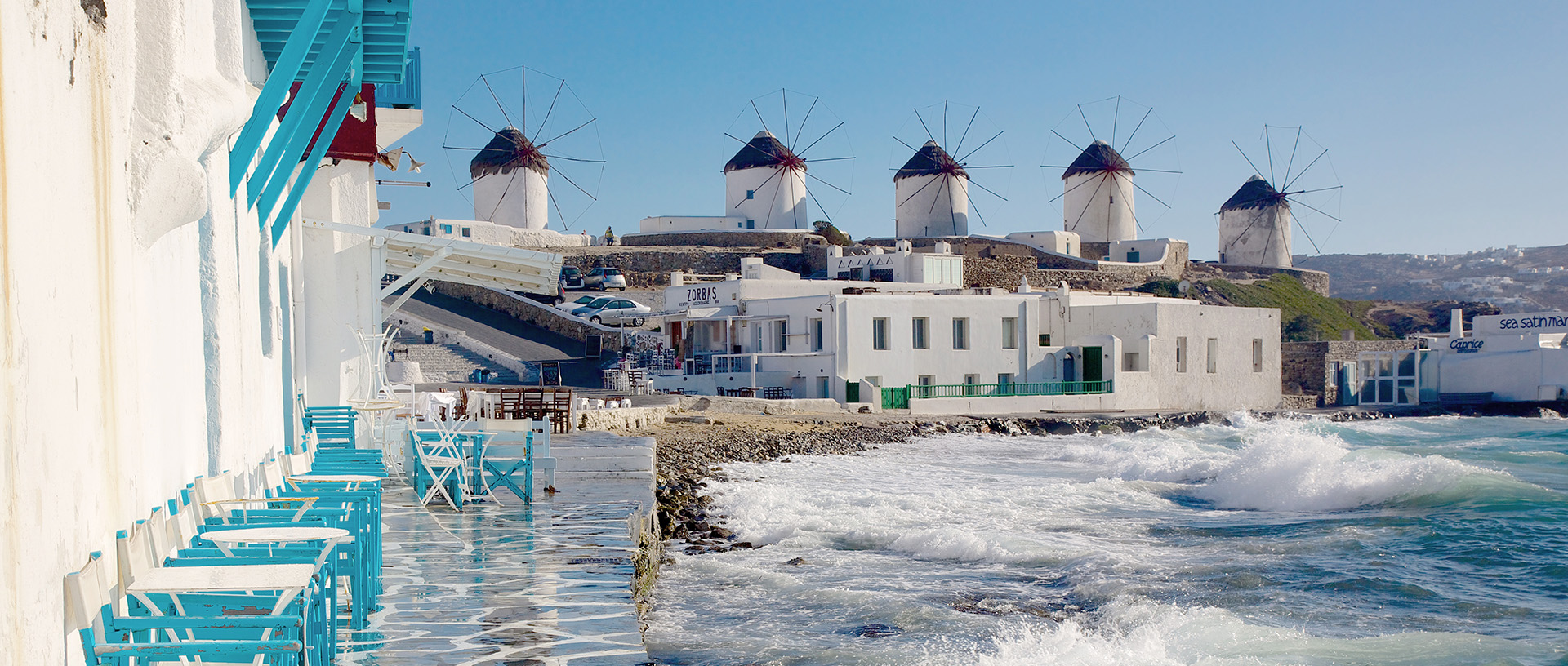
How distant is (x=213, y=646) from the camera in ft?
11.0

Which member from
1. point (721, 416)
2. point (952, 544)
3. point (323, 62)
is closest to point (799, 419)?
point (721, 416)

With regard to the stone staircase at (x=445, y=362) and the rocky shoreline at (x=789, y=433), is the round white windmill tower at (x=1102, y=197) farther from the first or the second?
the stone staircase at (x=445, y=362)

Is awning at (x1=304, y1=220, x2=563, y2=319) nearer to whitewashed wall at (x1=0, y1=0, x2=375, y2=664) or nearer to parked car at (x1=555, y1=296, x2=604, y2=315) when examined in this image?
whitewashed wall at (x1=0, y1=0, x2=375, y2=664)

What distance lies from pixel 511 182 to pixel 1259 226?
41828 millimetres

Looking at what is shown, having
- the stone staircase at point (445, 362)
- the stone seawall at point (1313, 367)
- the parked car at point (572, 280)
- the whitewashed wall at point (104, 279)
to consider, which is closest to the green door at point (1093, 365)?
the stone seawall at point (1313, 367)

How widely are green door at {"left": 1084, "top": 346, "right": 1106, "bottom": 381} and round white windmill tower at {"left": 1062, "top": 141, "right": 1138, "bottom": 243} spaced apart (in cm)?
3096

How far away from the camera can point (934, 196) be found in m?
61.4

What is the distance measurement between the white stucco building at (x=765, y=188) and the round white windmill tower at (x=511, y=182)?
528cm

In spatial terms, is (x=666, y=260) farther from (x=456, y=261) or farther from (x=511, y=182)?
(x=456, y=261)

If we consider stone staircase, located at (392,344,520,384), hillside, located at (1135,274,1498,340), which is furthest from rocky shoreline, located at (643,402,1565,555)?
hillside, located at (1135,274,1498,340)

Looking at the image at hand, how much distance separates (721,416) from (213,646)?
2209 cm

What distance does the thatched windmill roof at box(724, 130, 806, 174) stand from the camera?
2328 inches

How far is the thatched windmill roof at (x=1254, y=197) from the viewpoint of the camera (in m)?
68.0

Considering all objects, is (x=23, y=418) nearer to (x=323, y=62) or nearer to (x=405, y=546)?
(x=323, y=62)
